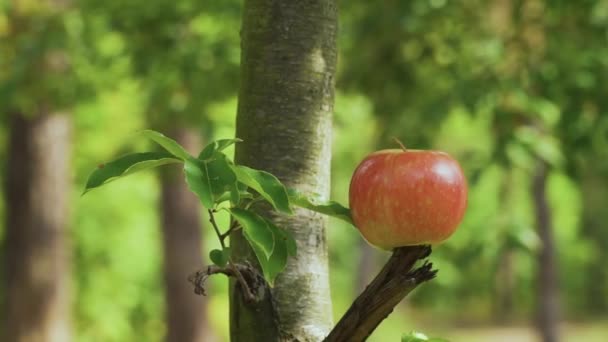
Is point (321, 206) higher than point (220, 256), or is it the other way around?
point (321, 206)

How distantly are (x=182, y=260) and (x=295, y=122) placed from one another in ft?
33.1

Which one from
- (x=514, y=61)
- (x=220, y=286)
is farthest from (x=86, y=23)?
(x=220, y=286)

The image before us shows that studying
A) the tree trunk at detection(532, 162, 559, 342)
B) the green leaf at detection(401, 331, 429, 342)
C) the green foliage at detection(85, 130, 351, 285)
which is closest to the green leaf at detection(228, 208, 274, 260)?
the green foliage at detection(85, 130, 351, 285)

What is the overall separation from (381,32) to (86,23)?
1784 mm

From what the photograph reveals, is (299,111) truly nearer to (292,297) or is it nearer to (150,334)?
(292,297)

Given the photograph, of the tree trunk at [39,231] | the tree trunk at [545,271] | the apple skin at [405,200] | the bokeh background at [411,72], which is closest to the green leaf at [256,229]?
the apple skin at [405,200]

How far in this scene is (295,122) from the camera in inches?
80.8

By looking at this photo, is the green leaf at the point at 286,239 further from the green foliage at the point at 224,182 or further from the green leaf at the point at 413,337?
the green leaf at the point at 413,337

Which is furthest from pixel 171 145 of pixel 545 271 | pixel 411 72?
pixel 545 271

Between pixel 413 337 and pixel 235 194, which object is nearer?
pixel 235 194

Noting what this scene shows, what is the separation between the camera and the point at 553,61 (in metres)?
5.24

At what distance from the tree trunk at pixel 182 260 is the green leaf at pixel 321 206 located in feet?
32.5

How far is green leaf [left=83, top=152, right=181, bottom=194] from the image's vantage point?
1725 millimetres

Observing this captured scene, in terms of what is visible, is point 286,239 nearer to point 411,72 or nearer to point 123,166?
point 123,166
